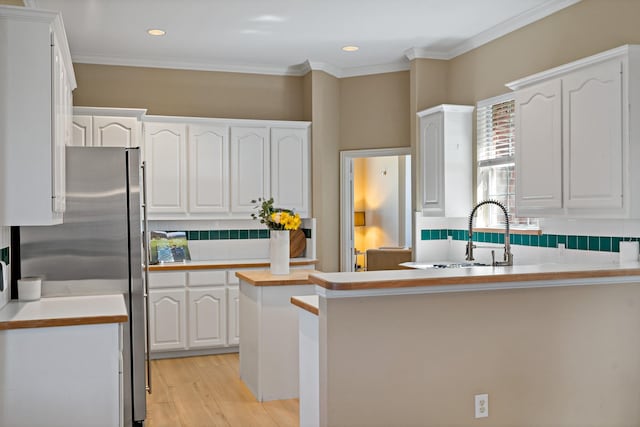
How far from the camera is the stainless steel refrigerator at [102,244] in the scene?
370 centimetres

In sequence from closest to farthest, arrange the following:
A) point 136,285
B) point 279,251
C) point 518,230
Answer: point 136,285
point 279,251
point 518,230

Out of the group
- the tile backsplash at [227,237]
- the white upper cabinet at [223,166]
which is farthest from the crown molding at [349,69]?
the tile backsplash at [227,237]

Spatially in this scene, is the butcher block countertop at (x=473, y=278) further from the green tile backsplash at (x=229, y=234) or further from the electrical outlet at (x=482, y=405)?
the green tile backsplash at (x=229, y=234)

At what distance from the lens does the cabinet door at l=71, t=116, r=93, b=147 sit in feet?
18.1

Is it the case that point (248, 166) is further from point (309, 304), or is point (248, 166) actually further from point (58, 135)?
point (309, 304)

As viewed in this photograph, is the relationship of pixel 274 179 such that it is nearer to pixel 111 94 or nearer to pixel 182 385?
pixel 111 94

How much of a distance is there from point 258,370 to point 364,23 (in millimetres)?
2809

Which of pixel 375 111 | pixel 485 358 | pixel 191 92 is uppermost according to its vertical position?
pixel 191 92

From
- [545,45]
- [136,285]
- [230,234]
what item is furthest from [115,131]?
[545,45]

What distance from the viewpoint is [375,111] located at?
6.55 meters

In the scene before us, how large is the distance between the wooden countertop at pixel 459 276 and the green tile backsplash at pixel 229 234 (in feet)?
11.4

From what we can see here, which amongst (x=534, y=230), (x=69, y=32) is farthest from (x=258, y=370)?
(x=69, y=32)

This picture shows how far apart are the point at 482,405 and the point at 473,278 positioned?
0.64 metres

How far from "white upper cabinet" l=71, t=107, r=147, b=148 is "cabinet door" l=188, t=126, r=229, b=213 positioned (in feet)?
1.93
